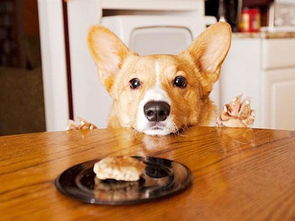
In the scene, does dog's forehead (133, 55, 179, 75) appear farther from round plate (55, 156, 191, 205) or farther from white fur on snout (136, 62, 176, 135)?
round plate (55, 156, 191, 205)

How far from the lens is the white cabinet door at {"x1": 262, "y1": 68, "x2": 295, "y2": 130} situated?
2779 mm

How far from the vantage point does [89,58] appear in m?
2.35

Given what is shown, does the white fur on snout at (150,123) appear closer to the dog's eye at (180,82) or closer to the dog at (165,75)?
A: the dog at (165,75)

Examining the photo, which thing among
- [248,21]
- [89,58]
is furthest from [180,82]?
[248,21]

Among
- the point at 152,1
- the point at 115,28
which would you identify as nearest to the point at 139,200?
the point at 115,28

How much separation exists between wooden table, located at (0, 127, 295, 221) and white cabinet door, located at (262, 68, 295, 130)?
69.2 inches

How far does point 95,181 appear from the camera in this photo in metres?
0.69

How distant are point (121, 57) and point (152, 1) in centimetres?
99

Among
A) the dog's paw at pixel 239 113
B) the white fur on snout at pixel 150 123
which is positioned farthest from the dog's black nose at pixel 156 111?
the dog's paw at pixel 239 113

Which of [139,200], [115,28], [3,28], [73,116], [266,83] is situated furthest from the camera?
[3,28]

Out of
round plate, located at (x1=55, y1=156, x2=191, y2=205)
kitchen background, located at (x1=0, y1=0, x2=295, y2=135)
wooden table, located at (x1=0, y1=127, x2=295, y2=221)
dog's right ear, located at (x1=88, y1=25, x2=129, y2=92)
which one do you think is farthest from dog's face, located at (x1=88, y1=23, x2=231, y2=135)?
kitchen background, located at (x1=0, y1=0, x2=295, y2=135)

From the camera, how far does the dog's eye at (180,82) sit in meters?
1.46

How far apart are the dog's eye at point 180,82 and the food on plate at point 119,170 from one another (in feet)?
2.51

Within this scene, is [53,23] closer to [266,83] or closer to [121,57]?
[121,57]
